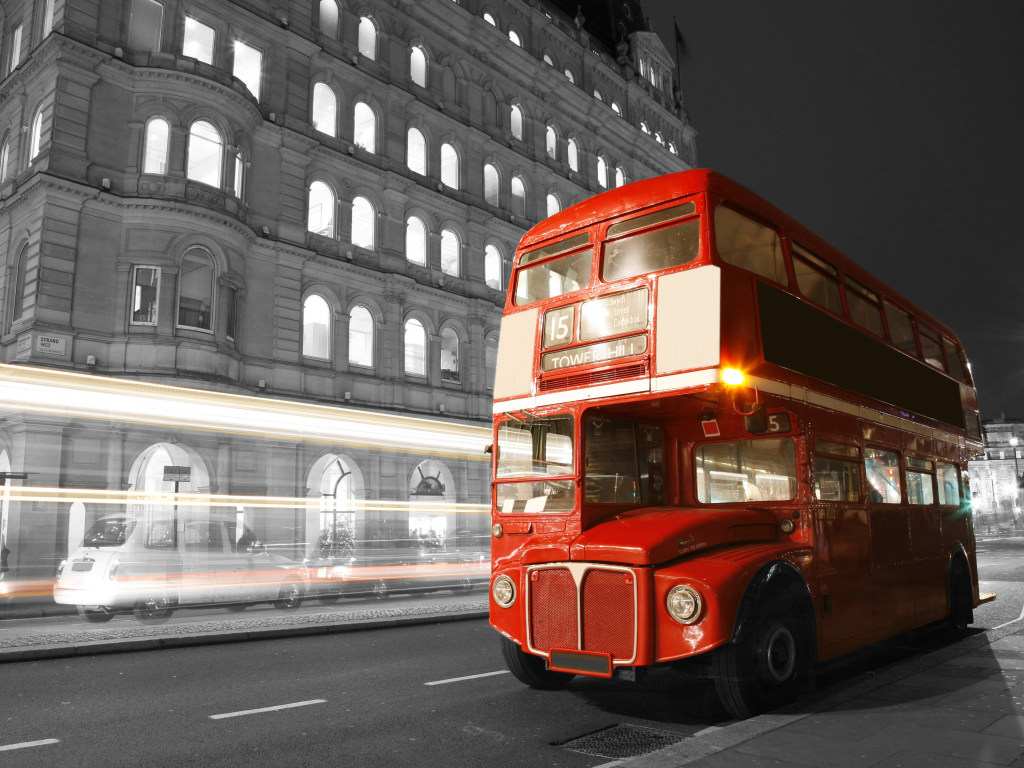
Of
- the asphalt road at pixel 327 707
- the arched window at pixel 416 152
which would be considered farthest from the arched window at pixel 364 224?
the asphalt road at pixel 327 707

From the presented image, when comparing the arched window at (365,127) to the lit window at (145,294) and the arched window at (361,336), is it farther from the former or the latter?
the lit window at (145,294)

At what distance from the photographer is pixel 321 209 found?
27.6 m

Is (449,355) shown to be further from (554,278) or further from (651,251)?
(651,251)

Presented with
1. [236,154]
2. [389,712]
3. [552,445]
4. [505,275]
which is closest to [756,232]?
[552,445]

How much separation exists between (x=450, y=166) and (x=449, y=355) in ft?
25.6

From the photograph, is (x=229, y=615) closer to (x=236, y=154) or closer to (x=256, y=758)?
(x=256, y=758)

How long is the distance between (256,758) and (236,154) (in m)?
21.9

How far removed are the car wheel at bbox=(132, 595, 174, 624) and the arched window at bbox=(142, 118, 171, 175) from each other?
1379cm

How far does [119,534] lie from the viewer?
46.0 feet

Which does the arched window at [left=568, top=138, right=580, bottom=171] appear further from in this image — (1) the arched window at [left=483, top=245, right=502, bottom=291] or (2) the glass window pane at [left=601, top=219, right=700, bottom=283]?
(2) the glass window pane at [left=601, top=219, right=700, bottom=283]

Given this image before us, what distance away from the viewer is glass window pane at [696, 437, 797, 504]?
24.0 feet

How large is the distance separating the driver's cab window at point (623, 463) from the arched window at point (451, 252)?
79.9 ft

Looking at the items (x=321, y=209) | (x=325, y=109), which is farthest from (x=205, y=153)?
(x=325, y=109)

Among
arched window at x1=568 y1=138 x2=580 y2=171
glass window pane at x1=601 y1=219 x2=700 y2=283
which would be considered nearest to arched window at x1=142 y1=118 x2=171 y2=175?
glass window pane at x1=601 y1=219 x2=700 y2=283
